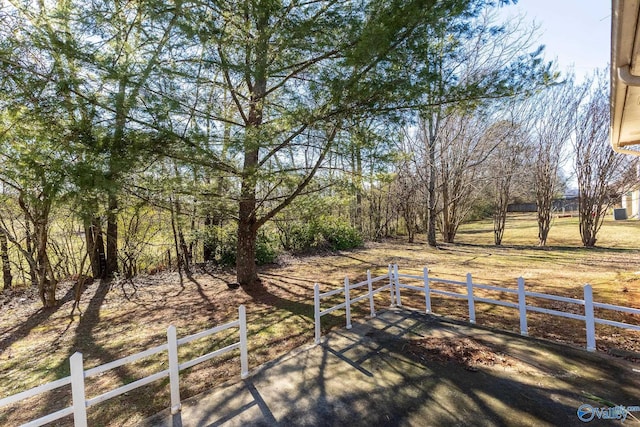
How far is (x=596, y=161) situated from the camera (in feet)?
40.9

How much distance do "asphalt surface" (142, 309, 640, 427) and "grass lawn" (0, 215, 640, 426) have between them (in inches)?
21.3

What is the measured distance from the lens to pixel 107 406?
3.10 meters

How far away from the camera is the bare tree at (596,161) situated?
11.9 m

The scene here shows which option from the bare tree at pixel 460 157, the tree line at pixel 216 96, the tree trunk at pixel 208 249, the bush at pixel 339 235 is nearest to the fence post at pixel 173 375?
the tree line at pixel 216 96

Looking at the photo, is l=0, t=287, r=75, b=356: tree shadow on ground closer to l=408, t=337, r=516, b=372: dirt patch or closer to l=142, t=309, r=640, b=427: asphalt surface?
l=142, t=309, r=640, b=427: asphalt surface

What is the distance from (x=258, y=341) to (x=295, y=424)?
6.87 feet

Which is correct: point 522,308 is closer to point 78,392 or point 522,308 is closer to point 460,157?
point 78,392

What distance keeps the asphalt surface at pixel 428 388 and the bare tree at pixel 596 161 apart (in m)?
12.8

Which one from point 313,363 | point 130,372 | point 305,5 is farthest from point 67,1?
point 313,363

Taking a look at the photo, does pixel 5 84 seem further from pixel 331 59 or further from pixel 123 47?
pixel 331 59

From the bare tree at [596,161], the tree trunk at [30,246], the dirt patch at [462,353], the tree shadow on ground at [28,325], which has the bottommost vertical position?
the tree shadow on ground at [28,325]

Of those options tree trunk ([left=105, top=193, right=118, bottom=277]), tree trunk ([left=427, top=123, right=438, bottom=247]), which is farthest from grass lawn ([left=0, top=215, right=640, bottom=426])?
tree trunk ([left=427, top=123, right=438, bottom=247])

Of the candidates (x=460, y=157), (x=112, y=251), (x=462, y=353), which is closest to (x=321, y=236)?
(x=460, y=157)

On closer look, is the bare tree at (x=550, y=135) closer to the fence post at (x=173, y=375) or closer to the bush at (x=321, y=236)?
the bush at (x=321, y=236)
